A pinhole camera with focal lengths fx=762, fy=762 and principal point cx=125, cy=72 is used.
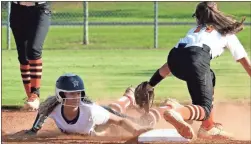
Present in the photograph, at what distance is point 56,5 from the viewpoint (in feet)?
92.8

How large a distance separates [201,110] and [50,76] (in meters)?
6.96

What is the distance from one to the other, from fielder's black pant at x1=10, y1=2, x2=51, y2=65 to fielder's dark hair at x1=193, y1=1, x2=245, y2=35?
8.60 feet

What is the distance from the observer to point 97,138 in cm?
730

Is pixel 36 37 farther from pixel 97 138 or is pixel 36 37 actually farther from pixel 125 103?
pixel 97 138

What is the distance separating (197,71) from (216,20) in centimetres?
65

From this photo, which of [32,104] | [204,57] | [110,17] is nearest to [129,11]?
[110,17]

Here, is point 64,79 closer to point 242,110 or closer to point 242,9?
point 242,110

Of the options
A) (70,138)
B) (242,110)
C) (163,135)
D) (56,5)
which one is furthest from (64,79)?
(56,5)

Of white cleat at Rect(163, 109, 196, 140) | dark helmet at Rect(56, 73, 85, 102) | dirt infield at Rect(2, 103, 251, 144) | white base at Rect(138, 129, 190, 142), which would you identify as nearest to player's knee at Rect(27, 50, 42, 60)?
dirt infield at Rect(2, 103, 251, 144)

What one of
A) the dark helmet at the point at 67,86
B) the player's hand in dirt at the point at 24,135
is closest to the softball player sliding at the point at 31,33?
the player's hand in dirt at the point at 24,135

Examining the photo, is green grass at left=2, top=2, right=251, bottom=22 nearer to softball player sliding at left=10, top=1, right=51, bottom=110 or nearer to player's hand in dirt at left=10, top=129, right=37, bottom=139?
softball player sliding at left=10, top=1, right=51, bottom=110

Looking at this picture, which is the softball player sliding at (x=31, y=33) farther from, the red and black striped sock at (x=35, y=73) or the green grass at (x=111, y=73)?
the green grass at (x=111, y=73)

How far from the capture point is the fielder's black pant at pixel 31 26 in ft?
31.0

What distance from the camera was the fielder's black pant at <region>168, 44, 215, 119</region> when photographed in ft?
23.1
